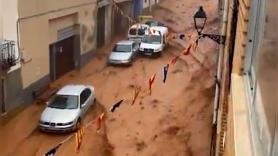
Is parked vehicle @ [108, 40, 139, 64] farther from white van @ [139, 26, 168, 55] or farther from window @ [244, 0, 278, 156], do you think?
window @ [244, 0, 278, 156]

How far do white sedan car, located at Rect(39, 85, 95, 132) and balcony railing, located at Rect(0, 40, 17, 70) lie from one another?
229cm

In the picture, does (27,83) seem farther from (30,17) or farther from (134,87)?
(134,87)

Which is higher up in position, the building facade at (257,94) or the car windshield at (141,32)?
the building facade at (257,94)

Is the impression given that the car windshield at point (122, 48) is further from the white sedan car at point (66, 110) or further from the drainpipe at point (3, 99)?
the drainpipe at point (3, 99)

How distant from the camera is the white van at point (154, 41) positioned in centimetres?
3262

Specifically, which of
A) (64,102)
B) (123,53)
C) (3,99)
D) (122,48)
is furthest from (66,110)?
(122,48)

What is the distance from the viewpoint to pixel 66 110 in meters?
19.7

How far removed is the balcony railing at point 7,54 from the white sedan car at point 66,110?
2.29 metres

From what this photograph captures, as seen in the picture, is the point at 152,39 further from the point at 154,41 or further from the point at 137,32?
the point at 137,32

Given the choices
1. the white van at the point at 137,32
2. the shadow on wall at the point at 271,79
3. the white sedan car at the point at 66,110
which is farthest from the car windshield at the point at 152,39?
the shadow on wall at the point at 271,79

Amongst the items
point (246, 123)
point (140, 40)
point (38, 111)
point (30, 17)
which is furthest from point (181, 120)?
point (246, 123)

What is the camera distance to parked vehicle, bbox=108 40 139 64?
30.1 m

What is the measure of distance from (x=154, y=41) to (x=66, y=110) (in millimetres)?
14592

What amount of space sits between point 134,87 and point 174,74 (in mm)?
3634
